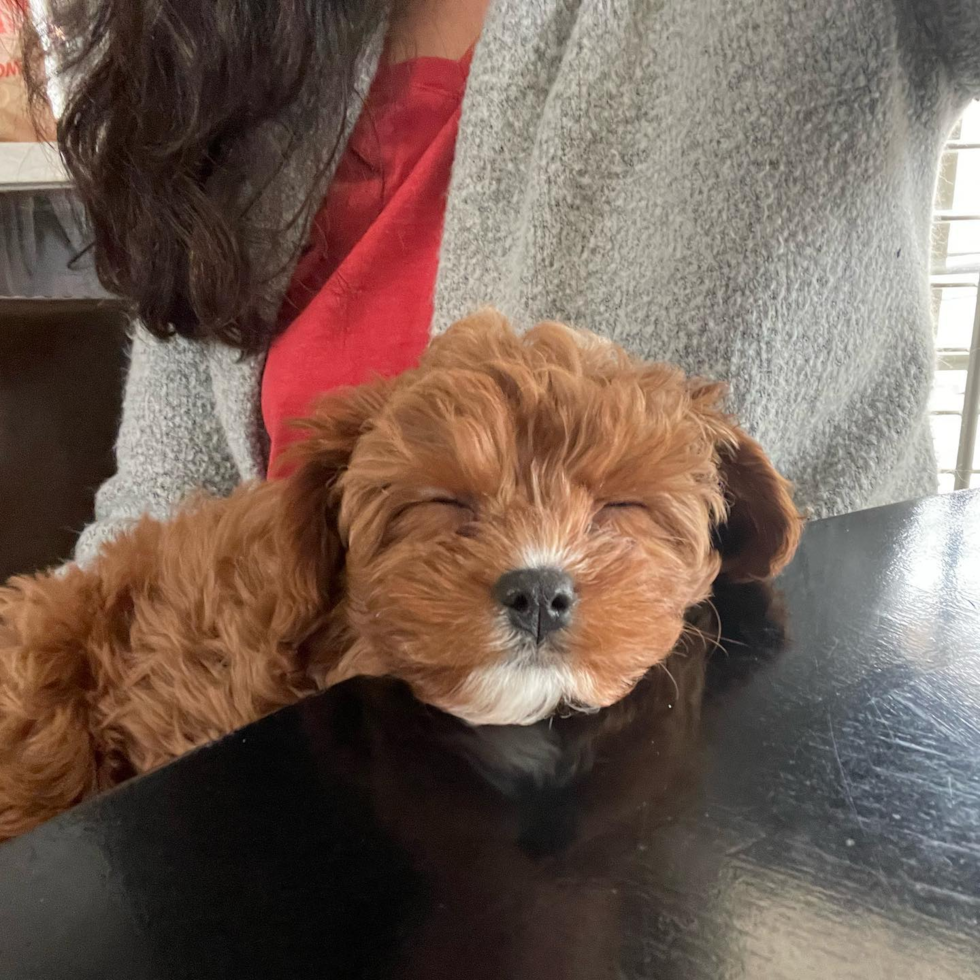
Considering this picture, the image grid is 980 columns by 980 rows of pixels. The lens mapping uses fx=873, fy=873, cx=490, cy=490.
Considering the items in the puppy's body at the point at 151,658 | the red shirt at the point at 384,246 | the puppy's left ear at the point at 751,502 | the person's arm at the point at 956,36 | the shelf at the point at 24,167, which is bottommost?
the puppy's body at the point at 151,658

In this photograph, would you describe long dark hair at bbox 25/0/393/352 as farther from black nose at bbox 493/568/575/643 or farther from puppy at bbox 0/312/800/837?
black nose at bbox 493/568/575/643

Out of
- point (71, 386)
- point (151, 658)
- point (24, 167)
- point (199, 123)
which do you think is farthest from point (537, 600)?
point (24, 167)

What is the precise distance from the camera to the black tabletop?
0.41 meters

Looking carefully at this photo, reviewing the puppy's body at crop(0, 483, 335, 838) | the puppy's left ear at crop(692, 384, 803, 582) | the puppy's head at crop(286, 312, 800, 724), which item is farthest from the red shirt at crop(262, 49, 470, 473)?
the puppy's left ear at crop(692, 384, 803, 582)

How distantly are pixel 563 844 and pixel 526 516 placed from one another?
28cm

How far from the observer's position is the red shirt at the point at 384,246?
141cm

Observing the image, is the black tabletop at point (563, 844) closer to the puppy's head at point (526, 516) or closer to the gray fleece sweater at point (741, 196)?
the puppy's head at point (526, 516)

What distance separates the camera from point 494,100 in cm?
125

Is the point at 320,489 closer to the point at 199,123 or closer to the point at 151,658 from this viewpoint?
the point at 151,658

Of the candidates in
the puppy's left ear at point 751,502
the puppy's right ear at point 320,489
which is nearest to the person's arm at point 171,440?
the puppy's right ear at point 320,489

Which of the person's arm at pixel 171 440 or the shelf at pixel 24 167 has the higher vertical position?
the shelf at pixel 24 167

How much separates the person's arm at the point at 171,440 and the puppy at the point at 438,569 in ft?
2.03

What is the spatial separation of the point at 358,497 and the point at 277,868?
0.38m

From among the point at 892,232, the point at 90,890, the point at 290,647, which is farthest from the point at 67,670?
the point at 892,232
